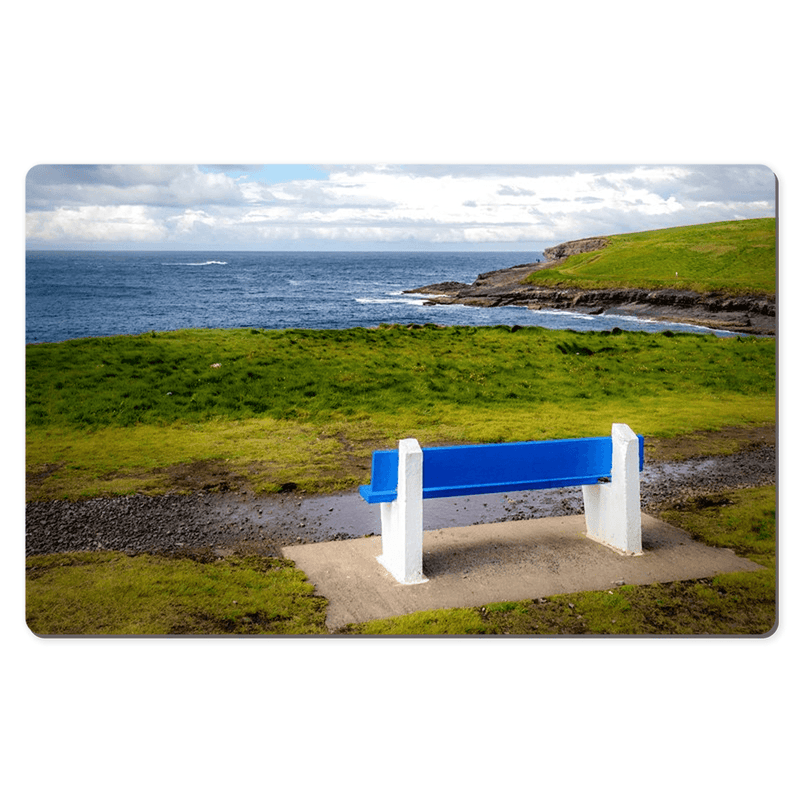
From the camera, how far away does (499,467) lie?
540 centimetres

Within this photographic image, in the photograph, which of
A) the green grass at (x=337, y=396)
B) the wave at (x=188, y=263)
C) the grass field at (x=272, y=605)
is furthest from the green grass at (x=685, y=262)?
the wave at (x=188, y=263)

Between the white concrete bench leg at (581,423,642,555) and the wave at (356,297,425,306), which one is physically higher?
the wave at (356,297,425,306)

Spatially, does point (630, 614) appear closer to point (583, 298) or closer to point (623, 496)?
point (623, 496)

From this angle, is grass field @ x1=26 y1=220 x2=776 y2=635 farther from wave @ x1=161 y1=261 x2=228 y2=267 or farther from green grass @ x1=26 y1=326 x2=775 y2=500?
wave @ x1=161 y1=261 x2=228 y2=267

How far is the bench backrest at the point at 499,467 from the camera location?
5133mm

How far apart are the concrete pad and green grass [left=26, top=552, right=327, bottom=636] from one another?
224 mm

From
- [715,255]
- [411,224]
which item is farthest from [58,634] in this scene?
[715,255]

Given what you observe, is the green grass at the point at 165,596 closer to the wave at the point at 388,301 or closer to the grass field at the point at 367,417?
the grass field at the point at 367,417

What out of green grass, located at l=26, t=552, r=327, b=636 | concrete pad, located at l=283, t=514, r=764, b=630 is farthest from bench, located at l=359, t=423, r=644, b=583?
green grass, located at l=26, t=552, r=327, b=636

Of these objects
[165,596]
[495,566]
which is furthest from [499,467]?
[165,596]

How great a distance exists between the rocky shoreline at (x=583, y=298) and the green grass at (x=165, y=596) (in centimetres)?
309

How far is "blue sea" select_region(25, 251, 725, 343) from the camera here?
20.1 ft

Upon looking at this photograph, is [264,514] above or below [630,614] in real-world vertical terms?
above

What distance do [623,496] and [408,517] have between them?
154 cm
